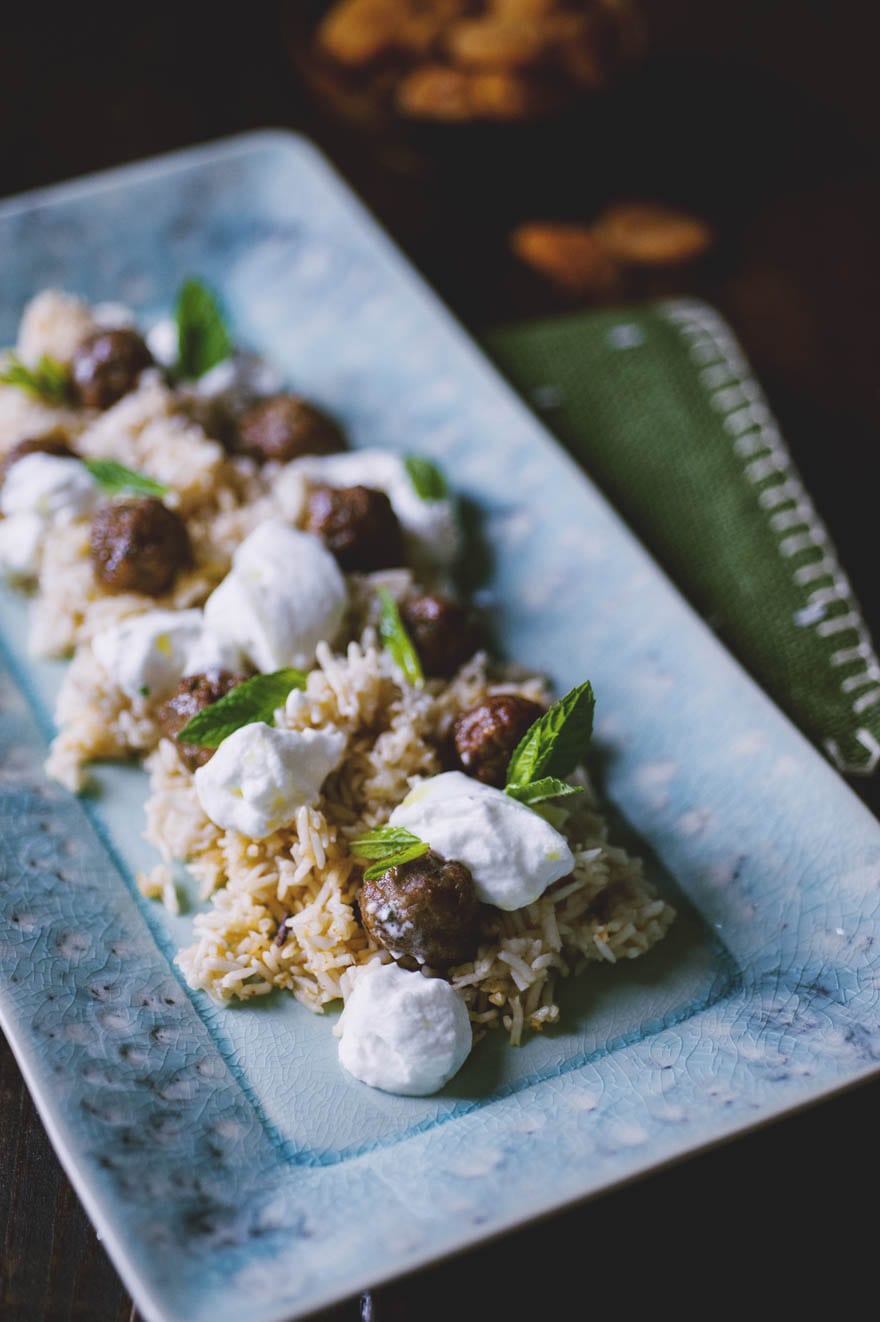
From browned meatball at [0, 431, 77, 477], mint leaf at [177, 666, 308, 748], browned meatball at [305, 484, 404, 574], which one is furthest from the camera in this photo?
browned meatball at [0, 431, 77, 477]

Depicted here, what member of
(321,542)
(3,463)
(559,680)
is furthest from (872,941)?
(3,463)

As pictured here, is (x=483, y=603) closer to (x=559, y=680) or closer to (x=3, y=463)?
(x=559, y=680)

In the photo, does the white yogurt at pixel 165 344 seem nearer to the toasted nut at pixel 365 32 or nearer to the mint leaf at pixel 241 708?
the toasted nut at pixel 365 32

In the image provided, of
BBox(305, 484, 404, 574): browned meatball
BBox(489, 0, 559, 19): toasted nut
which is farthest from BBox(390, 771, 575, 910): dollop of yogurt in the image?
BBox(489, 0, 559, 19): toasted nut

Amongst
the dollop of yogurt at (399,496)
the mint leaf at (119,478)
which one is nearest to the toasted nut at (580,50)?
the dollop of yogurt at (399,496)

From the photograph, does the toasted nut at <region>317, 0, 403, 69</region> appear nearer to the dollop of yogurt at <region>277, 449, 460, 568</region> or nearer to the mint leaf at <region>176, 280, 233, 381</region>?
the mint leaf at <region>176, 280, 233, 381</region>

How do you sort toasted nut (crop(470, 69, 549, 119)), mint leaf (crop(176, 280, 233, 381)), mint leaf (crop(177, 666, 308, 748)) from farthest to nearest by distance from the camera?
toasted nut (crop(470, 69, 549, 119))
mint leaf (crop(176, 280, 233, 381))
mint leaf (crop(177, 666, 308, 748))

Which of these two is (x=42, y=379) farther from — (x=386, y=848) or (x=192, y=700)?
(x=386, y=848)
